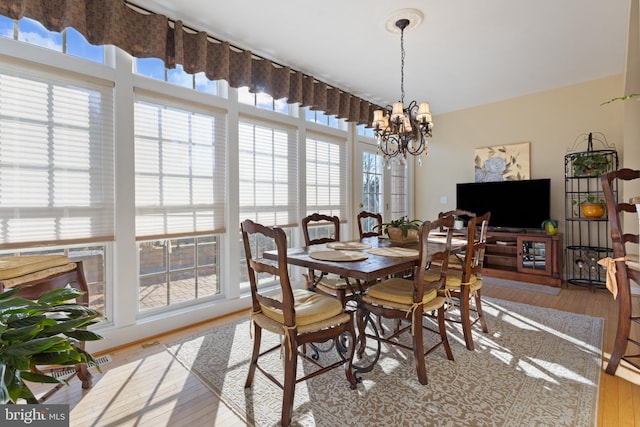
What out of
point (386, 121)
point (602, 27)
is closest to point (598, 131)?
point (602, 27)

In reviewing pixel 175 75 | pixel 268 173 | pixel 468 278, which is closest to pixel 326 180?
pixel 268 173

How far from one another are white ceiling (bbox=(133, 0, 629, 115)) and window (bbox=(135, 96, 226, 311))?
0.86 meters

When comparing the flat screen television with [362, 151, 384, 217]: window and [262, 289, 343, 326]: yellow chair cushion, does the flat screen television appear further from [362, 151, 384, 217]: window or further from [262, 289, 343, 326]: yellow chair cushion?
[262, 289, 343, 326]: yellow chair cushion

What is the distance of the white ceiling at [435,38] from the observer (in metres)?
2.54

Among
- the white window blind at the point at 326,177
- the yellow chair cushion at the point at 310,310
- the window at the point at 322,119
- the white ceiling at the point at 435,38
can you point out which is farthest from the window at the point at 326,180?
the yellow chair cushion at the point at 310,310

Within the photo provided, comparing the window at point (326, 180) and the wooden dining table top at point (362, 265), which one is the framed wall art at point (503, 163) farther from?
the wooden dining table top at point (362, 265)

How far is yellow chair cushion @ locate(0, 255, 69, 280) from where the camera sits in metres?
1.53

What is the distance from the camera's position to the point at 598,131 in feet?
13.4

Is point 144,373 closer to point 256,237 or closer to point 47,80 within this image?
point 256,237

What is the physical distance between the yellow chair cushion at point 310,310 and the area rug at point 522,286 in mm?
3338

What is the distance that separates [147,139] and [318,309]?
2.02 meters

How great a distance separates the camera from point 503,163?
4793mm

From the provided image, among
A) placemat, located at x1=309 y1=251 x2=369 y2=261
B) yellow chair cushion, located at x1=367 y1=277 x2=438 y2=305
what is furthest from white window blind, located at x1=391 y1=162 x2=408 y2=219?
placemat, located at x1=309 y1=251 x2=369 y2=261

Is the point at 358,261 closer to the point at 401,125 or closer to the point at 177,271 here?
the point at 401,125
